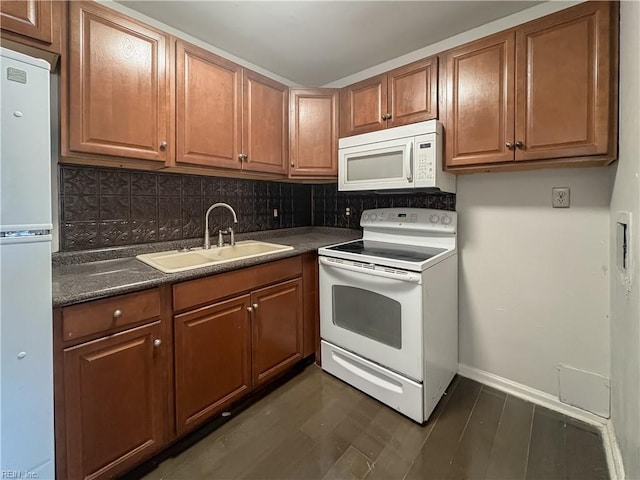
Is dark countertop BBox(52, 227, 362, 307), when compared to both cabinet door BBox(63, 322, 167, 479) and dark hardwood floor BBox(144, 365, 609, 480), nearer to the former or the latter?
cabinet door BBox(63, 322, 167, 479)

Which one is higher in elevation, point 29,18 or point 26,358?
point 29,18

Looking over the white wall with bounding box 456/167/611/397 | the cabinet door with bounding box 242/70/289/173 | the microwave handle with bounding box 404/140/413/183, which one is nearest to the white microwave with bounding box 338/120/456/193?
the microwave handle with bounding box 404/140/413/183

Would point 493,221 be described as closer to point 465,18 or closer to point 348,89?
point 465,18

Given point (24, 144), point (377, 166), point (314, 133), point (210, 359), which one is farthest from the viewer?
point (314, 133)

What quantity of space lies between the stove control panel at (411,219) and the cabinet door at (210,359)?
3.82 ft

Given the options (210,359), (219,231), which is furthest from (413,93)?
(210,359)

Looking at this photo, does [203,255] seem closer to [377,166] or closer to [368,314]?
[368,314]

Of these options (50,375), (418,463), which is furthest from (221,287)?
(418,463)

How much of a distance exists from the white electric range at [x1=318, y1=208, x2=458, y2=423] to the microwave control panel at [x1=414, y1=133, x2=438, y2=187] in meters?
0.37

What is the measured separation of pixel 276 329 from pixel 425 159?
1367mm

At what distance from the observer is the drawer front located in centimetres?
142

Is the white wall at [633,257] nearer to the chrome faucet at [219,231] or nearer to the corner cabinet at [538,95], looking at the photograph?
the corner cabinet at [538,95]

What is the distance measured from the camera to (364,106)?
7.14 ft

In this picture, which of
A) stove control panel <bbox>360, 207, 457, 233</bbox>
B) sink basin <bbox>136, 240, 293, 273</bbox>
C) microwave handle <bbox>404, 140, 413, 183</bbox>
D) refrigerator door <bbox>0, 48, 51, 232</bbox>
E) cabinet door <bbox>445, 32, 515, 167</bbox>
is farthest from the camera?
stove control panel <bbox>360, 207, 457, 233</bbox>
